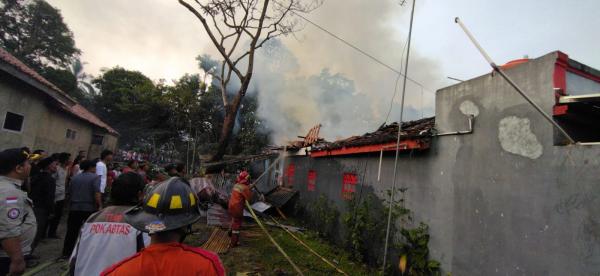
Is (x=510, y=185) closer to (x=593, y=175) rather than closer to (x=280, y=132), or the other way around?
(x=593, y=175)

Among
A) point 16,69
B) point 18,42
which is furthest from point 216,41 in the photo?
point 18,42

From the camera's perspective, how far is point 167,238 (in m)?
1.62

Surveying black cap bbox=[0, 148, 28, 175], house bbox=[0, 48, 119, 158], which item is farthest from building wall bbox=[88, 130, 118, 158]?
black cap bbox=[0, 148, 28, 175]

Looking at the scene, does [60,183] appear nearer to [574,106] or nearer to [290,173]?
[290,173]

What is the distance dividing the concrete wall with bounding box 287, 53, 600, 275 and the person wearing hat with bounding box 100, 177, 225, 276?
392 centimetres

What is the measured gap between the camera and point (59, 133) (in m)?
13.7

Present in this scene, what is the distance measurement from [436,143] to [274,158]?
11546 mm

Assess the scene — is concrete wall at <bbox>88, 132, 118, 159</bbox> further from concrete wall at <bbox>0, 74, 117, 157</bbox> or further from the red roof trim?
the red roof trim

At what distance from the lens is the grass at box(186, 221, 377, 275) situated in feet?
20.4

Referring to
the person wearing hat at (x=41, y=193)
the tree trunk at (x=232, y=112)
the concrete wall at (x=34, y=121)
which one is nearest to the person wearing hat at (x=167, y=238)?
the person wearing hat at (x=41, y=193)

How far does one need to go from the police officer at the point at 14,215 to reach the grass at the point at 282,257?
12.1ft

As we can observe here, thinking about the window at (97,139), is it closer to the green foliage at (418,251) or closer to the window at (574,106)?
the green foliage at (418,251)

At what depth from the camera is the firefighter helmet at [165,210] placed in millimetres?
1630

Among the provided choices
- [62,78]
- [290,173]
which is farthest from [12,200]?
[62,78]
